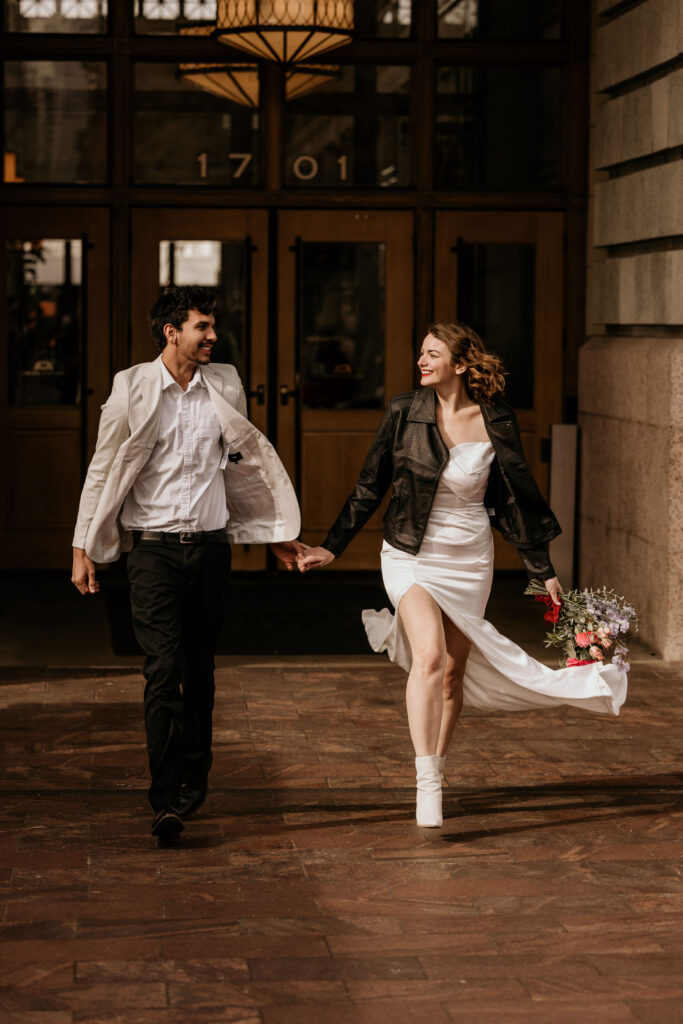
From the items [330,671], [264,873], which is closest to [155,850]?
[264,873]

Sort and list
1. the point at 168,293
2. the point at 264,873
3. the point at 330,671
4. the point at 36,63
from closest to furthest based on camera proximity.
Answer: the point at 264,873 → the point at 168,293 → the point at 330,671 → the point at 36,63

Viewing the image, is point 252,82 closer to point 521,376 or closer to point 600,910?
point 521,376

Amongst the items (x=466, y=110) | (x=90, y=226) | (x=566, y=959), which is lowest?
(x=566, y=959)

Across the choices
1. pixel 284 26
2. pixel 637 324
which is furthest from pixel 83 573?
pixel 284 26

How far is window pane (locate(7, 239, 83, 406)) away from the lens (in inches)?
458

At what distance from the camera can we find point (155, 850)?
5.64m

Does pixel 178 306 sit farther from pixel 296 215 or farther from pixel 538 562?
pixel 296 215

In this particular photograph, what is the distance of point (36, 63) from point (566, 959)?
8.57m

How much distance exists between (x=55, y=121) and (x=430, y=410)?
20.7 ft

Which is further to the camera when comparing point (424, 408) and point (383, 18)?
point (383, 18)

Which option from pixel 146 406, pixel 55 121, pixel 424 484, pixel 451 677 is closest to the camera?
pixel 146 406

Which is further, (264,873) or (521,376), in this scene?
(521,376)

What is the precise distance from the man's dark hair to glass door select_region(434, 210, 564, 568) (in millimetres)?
6099

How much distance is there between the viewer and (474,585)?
611 centimetres
